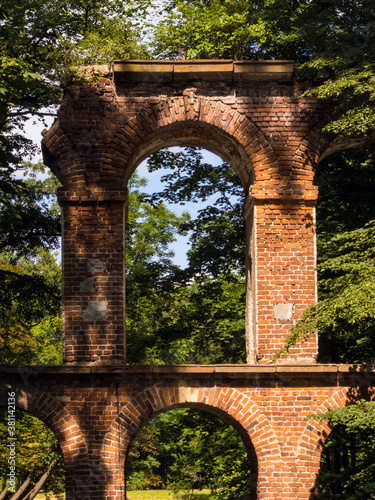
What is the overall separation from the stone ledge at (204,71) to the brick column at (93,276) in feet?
5.38

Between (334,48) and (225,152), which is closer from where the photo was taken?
(334,48)

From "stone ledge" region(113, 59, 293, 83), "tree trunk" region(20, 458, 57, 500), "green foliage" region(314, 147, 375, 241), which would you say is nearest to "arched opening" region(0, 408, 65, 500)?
"tree trunk" region(20, 458, 57, 500)

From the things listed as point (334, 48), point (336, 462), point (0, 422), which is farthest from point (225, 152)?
point (0, 422)

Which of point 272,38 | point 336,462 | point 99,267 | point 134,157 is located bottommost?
point 336,462

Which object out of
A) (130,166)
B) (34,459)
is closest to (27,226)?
(130,166)

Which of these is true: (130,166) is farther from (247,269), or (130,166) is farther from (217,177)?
(217,177)

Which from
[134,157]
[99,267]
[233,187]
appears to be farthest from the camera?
[233,187]

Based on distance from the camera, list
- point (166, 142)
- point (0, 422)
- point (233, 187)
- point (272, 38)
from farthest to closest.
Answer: point (233, 187), point (0, 422), point (272, 38), point (166, 142)

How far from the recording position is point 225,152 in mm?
10211

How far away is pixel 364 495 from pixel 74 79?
637cm

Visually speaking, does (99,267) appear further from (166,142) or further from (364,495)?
(364,495)

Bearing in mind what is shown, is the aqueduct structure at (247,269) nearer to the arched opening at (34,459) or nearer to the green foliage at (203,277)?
the green foliage at (203,277)

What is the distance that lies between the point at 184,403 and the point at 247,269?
2.41 metres

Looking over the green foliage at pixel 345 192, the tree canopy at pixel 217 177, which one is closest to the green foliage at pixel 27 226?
the tree canopy at pixel 217 177
